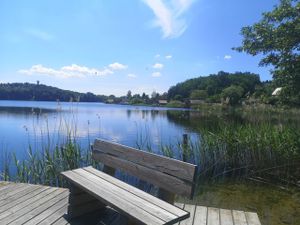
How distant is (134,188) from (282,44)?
534 centimetres

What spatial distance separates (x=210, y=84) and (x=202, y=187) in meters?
69.6

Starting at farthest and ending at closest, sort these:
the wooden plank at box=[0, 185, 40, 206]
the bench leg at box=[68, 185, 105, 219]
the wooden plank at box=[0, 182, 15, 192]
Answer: the wooden plank at box=[0, 182, 15, 192] → the wooden plank at box=[0, 185, 40, 206] → the bench leg at box=[68, 185, 105, 219]

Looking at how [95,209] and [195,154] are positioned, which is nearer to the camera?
[95,209]

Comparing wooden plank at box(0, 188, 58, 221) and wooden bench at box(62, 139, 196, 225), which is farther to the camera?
wooden plank at box(0, 188, 58, 221)

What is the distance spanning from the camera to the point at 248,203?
16.7ft

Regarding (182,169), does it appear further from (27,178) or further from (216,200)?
(27,178)

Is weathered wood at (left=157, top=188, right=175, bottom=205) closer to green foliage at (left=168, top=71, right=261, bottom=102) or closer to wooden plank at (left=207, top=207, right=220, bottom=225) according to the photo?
wooden plank at (left=207, top=207, right=220, bottom=225)

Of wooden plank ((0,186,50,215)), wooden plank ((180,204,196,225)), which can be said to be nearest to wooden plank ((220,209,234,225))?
wooden plank ((180,204,196,225))

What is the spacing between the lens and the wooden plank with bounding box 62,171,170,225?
6.81ft

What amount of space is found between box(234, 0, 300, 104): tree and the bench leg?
5038mm

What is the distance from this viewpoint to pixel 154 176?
2754 millimetres

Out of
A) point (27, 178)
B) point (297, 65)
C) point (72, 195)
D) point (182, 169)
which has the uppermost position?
point (297, 65)

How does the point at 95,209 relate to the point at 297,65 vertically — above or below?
below

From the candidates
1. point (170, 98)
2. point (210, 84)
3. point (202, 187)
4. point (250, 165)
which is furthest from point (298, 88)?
point (170, 98)
